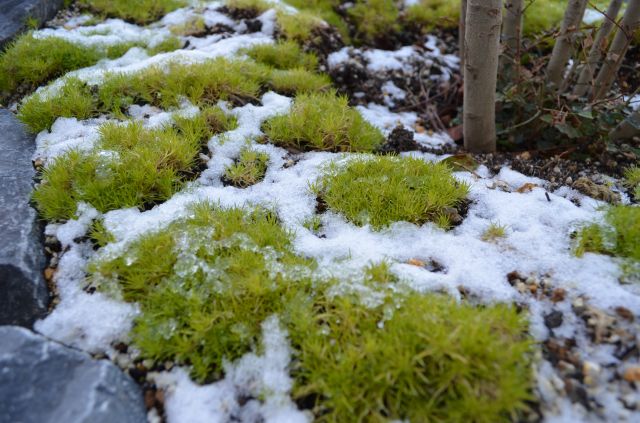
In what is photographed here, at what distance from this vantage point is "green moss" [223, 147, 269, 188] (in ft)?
11.4

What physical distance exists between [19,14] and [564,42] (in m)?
6.06

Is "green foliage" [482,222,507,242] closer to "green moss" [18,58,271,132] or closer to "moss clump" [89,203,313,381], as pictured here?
"moss clump" [89,203,313,381]

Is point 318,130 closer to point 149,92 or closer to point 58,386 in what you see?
point 149,92

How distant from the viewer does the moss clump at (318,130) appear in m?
3.87

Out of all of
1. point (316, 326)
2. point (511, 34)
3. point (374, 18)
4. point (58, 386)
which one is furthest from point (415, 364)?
point (374, 18)

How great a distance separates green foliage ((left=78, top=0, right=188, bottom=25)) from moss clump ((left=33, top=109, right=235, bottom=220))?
303cm

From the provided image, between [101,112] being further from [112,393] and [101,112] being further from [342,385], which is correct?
[342,385]

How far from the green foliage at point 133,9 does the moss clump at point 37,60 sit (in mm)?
1150

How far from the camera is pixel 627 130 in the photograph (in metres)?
3.81

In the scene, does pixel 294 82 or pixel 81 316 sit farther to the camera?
pixel 294 82

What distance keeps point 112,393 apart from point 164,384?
0.84ft

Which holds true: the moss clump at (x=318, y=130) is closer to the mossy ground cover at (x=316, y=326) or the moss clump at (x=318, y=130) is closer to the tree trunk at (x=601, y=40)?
the mossy ground cover at (x=316, y=326)

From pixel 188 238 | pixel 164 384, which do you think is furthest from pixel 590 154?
pixel 164 384

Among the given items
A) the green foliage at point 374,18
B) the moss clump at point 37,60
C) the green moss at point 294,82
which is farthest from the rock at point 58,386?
the green foliage at point 374,18
